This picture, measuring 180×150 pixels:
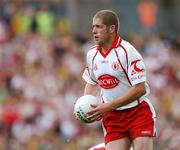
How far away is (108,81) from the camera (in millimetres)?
10695

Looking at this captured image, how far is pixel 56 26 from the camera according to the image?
2362 cm

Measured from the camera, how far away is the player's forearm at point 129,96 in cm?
1052

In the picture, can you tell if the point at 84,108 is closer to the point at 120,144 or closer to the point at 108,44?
the point at 120,144

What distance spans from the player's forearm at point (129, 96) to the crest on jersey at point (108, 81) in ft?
0.69

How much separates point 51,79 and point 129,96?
1026cm

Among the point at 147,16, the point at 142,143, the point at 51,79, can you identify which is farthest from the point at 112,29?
the point at 147,16

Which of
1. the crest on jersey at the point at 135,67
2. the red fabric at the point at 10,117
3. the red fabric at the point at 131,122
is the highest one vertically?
the crest on jersey at the point at 135,67

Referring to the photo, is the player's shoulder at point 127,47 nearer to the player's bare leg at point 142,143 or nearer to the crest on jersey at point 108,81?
the crest on jersey at point 108,81

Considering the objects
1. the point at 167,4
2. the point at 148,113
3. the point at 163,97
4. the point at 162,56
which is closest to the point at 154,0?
the point at 167,4

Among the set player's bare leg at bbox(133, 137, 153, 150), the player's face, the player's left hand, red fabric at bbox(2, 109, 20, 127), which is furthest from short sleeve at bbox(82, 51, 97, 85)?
red fabric at bbox(2, 109, 20, 127)

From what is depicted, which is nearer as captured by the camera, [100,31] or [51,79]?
[100,31]

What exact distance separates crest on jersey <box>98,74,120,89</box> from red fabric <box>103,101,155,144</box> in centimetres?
31

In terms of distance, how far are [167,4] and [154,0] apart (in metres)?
0.40

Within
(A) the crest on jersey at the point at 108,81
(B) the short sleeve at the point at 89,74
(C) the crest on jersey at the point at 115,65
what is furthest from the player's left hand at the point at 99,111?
(B) the short sleeve at the point at 89,74
